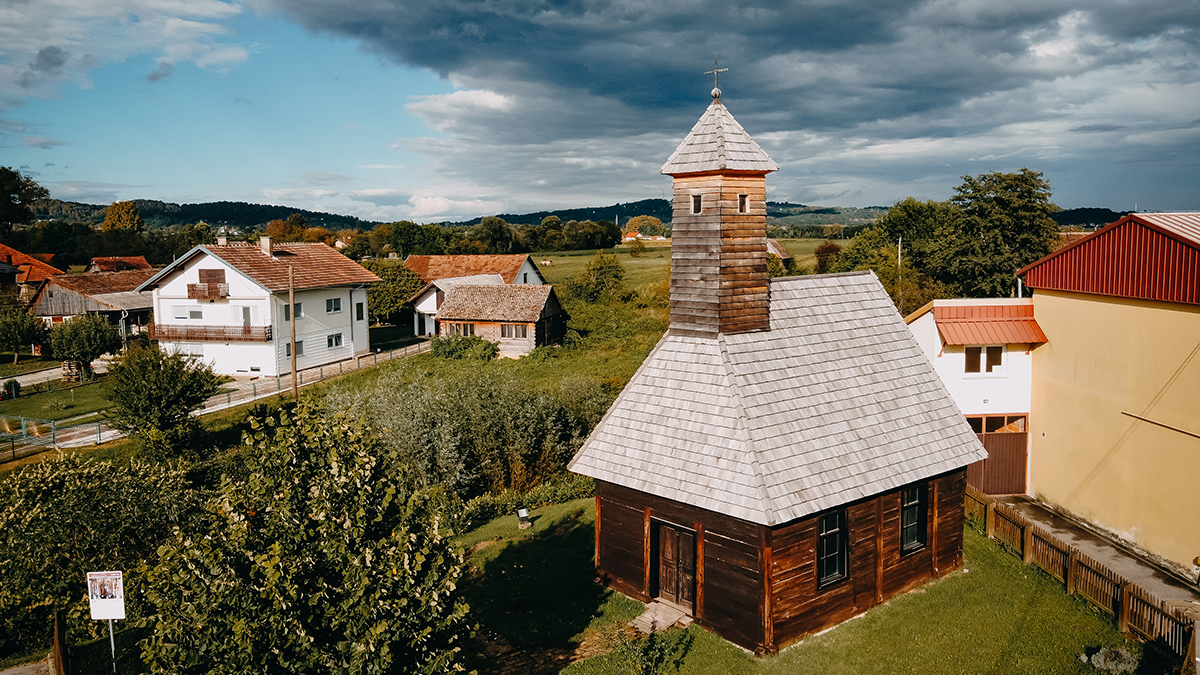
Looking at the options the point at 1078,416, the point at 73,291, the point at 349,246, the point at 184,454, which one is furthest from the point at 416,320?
the point at 349,246

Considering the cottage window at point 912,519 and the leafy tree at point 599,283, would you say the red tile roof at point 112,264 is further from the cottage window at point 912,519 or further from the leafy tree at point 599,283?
the cottage window at point 912,519

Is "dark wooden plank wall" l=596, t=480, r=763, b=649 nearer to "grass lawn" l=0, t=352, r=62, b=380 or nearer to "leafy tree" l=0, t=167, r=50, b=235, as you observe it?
"grass lawn" l=0, t=352, r=62, b=380

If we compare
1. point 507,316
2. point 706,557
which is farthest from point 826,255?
point 706,557

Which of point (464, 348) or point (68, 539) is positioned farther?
point (464, 348)

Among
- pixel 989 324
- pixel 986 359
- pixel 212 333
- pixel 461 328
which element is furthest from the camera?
pixel 461 328

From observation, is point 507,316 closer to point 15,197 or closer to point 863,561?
point 863,561

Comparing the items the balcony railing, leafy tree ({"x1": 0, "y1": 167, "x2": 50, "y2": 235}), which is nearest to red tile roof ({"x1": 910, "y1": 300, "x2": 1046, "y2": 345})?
the balcony railing

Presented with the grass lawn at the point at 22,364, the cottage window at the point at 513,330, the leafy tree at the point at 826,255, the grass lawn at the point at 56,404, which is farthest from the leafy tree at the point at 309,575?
the leafy tree at the point at 826,255
